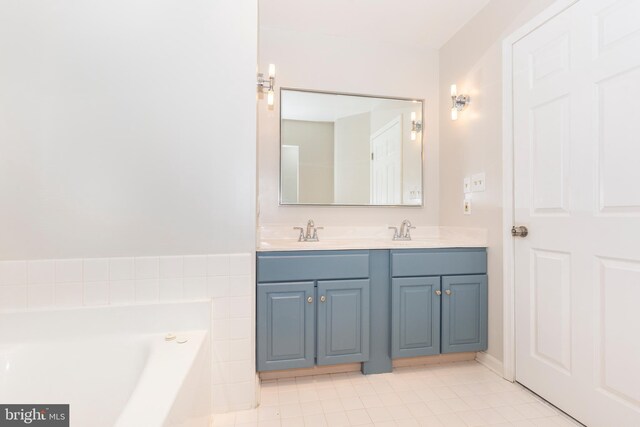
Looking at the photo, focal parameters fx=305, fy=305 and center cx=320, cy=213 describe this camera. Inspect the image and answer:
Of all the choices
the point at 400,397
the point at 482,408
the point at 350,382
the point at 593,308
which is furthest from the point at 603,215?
the point at 350,382

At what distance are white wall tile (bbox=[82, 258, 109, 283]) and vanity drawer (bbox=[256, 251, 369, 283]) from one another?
703mm

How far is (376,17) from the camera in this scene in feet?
7.02

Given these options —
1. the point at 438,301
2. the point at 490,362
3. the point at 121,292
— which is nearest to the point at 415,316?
the point at 438,301

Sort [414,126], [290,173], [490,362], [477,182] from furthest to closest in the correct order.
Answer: [414,126] → [290,173] → [477,182] → [490,362]

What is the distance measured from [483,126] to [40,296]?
2.59 metres

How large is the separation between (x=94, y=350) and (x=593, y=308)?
2148mm

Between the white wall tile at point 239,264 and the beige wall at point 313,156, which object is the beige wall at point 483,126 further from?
the white wall tile at point 239,264

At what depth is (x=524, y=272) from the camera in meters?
1.70

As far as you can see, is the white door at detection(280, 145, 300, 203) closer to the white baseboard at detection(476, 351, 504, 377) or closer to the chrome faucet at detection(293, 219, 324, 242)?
the chrome faucet at detection(293, 219, 324, 242)

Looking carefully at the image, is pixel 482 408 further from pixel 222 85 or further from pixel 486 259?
pixel 222 85

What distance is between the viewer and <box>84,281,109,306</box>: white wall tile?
4.58 ft

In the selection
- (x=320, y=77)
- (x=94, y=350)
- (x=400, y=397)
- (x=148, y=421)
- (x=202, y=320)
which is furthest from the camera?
(x=320, y=77)

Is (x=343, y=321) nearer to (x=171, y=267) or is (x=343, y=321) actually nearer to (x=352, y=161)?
(x=171, y=267)

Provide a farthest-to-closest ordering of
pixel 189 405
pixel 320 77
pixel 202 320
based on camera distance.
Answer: pixel 320 77
pixel 202 320
pixel 189 405
